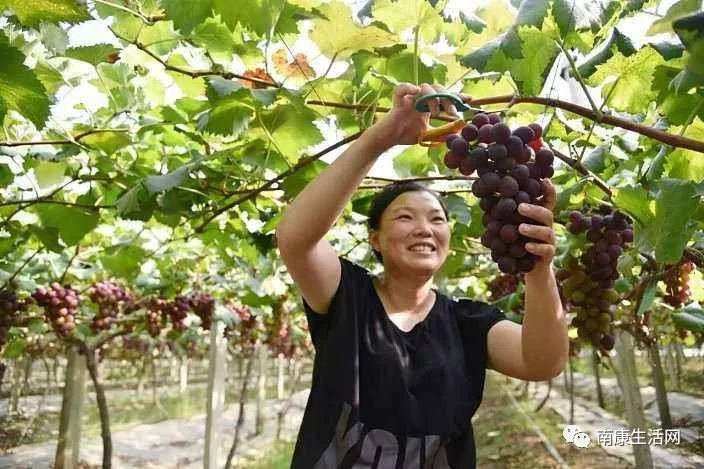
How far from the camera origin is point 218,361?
622 centimetres

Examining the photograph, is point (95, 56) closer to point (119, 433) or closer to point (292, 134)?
point (292, 134)

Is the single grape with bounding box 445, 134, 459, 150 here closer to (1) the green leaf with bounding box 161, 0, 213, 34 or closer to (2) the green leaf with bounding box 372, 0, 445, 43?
(2) the green leaf with bounding box 372, 0, 445, 43

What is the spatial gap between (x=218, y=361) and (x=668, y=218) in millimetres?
5547

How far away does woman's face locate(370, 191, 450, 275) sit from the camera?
1.48m

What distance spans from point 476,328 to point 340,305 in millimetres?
378

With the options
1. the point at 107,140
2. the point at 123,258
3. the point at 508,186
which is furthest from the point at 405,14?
the point at 123,258

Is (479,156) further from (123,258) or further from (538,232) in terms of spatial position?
(123,258)

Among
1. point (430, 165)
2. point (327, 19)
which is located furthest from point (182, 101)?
point (430, 165)

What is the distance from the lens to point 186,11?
Answer: 53.0 inches

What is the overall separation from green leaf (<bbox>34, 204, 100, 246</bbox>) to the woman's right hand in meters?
1.82

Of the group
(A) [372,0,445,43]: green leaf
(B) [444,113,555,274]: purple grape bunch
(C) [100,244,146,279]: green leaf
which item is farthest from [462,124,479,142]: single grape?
(C) [100,244,146,279]: green leaf

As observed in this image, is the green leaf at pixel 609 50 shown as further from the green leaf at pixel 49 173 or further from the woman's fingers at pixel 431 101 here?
the green leaf at pixel 49 173

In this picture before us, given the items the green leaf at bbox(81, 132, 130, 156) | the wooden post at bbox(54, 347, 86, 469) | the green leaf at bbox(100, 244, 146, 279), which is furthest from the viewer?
the wooden post at bbox(54, 347, 86, 469)

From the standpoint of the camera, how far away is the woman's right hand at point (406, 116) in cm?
108
